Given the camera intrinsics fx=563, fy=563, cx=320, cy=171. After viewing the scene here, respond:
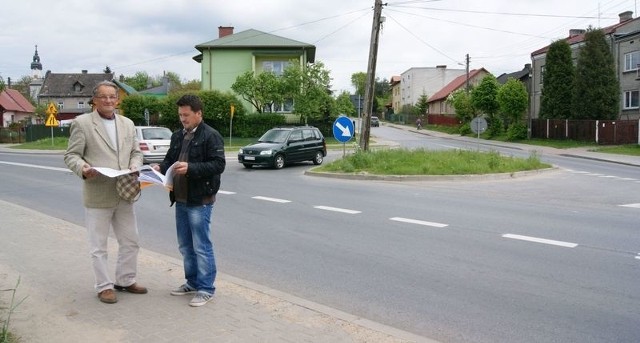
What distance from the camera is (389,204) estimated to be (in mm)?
11445

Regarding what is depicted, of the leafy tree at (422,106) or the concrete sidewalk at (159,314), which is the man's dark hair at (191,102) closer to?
the concrete sidewalk at (159,314)

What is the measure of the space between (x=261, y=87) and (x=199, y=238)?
3786 centimetres

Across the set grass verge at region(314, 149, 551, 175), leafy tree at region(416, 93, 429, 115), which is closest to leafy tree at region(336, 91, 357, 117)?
grass verge at region(314, 149, 551, 175)

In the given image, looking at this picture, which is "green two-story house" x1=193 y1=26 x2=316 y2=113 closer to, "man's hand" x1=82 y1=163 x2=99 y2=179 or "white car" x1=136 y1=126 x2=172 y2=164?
"white car" x1=136 y1=126 x2=172 y2=164

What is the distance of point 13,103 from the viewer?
71.2 metres

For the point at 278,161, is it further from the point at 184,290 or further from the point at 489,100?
the point at 489,100

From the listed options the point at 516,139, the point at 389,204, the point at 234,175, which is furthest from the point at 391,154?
the point at 516,139

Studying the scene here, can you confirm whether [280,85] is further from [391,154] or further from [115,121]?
[115,121]

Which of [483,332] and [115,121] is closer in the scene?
[483,332]

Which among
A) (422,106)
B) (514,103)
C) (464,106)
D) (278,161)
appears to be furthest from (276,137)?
(422,106)

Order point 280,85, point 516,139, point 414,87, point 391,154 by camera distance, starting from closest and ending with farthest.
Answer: point 391,154, point 280,85, point 516,139, point 414,87

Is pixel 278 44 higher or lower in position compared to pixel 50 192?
higher

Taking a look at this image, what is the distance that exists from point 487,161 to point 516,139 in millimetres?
28835

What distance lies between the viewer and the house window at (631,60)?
132 ft
